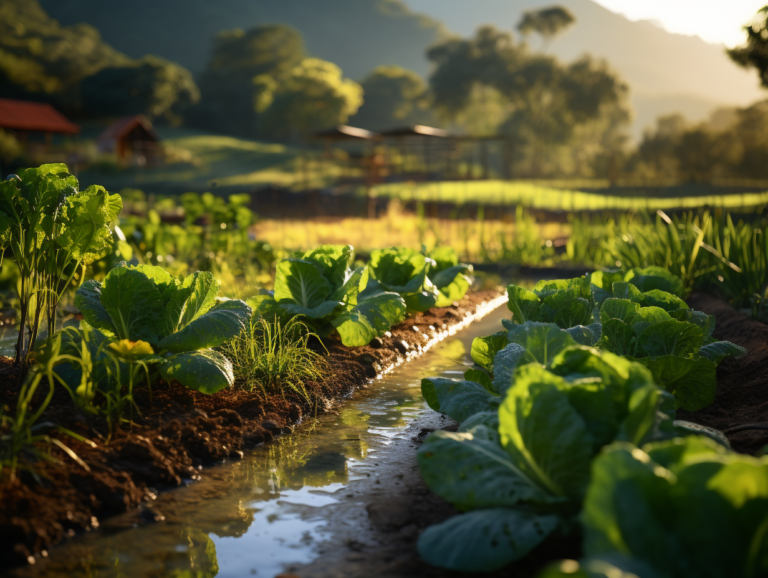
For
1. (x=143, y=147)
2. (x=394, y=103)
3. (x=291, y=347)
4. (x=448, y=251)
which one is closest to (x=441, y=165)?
(x=143, y=147)

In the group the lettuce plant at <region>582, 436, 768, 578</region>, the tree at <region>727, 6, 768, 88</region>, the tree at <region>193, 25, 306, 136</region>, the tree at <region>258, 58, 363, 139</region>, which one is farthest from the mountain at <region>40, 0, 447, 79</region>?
the lettuce plant at <region>582, 436, 768, 578</region>

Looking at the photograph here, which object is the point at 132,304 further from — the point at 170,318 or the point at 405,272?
the point at 405,272

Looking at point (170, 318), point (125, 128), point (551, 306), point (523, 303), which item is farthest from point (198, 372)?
point (125, 128)

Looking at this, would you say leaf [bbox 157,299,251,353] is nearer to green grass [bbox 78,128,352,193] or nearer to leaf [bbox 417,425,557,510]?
leaf [bbox 417,425,557,510]

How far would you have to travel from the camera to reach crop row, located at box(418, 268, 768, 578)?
53.1 inches

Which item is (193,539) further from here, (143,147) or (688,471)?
(143,147)

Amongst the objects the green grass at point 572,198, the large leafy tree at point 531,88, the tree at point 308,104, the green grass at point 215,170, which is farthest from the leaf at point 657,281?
the tree at point 308,104

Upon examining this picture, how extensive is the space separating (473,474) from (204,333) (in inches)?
62.0

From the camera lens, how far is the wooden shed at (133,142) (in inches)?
1320

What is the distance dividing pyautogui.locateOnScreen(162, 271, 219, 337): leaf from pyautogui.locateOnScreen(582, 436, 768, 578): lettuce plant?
2298mm

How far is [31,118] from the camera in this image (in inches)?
1257

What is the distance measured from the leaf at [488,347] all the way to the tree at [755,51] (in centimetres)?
1098

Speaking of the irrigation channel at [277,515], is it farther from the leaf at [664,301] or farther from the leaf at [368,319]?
the leaf at [664,301]

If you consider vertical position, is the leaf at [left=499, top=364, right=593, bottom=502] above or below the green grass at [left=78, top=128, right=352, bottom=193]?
below
